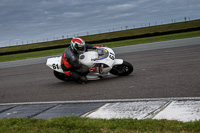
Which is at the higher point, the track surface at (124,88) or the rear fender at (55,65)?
the rear fender at (55,65)

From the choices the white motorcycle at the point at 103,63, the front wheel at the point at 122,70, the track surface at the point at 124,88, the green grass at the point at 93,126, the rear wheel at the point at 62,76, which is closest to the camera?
the green grass at the point at 93,126

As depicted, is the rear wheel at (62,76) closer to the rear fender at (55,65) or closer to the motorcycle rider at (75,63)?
the rear fender at (55,65)

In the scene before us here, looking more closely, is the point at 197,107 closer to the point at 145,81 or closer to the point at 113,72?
the point at 145,81

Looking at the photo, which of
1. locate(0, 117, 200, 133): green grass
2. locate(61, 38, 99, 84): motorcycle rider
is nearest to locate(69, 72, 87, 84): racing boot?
locate(61, 38, 99, 84): motorcycle rider

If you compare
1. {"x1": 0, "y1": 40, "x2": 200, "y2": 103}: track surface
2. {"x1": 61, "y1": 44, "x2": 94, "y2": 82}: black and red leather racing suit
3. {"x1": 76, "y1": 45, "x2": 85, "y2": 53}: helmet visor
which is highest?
{"x1": 76, "y1": 45, "x2": 85, "y2": 53}: helmet visor

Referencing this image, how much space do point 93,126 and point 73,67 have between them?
477 cm

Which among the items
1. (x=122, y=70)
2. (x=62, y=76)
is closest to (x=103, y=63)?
(x=122, y=70)

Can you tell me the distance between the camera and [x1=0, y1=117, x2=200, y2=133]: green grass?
371 cm

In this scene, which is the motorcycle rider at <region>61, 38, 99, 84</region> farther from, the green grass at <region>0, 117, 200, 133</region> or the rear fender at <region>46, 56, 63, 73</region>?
the green grass at <region>0, 117, 200, 133</region>

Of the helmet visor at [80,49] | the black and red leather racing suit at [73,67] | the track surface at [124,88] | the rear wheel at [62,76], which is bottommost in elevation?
the track surface at [124,88]

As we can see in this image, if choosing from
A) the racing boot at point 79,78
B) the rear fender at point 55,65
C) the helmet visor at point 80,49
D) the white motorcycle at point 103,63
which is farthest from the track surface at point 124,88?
the helmet visor at point 80,49

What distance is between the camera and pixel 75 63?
841cm

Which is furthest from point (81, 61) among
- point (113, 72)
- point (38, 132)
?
point (38, 132)

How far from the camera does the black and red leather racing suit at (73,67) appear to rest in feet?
27.7
